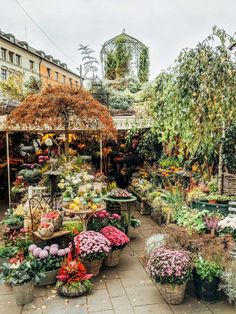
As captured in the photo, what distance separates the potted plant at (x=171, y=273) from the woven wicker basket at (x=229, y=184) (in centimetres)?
202

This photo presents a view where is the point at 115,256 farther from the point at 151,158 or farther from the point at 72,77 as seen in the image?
the point at 72,77

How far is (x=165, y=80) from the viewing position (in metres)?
5.82

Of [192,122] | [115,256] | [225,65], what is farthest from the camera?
[192,122]

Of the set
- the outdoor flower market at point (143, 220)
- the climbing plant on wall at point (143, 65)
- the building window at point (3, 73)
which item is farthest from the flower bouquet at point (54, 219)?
the building window at point (3, 73)

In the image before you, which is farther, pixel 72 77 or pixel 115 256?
pixel 72 77

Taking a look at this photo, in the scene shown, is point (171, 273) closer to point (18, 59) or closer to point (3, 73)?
point (3, 73)

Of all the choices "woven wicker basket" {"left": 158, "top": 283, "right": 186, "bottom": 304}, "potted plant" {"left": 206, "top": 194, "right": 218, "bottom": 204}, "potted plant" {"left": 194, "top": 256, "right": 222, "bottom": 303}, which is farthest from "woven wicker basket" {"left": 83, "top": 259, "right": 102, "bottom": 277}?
"potted plant" {"left": 206, "top": 194, "right": 218, "bottom": 204}

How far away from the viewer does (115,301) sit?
326cm

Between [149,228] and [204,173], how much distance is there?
160 cm

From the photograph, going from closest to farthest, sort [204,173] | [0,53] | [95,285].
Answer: [95,285], [204,173], [0,53]

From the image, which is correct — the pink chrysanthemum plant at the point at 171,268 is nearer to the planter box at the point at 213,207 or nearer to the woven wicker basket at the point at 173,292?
the woven wicker basket at the point at 173,292

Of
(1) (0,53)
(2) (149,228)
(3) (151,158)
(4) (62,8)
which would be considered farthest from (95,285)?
(1) (0,53)

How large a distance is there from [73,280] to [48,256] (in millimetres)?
498

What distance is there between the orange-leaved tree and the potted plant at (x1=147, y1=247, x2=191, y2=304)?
11.2 feet
